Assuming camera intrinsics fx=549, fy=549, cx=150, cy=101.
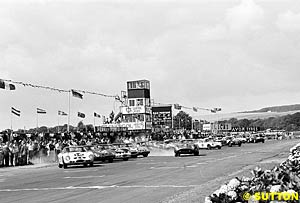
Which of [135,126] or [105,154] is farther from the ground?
[135,126]

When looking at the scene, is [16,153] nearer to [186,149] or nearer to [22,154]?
[22,154]

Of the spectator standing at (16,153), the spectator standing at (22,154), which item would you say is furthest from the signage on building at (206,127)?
the spectator standing at (16,153)

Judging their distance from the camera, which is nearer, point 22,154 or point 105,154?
point 22,154

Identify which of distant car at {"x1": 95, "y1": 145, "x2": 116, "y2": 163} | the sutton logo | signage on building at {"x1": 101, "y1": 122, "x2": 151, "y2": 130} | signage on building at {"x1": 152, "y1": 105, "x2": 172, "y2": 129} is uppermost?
signage on building at {"x1": 152, "y1": 105, "x2": 172, "y2": 129}

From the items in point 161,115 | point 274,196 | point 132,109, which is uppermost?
point 132,109

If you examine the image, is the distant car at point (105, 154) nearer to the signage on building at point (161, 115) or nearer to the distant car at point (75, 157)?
the distant car at point (75, 157)

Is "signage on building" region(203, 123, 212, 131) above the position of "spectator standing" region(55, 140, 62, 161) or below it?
above

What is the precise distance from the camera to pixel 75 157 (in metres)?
30.5

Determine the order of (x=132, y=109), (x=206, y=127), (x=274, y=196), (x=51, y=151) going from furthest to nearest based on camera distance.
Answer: (x=206, y=127) → (x=132, y=109) → (x=51, y=151) → (x=274, y=196)

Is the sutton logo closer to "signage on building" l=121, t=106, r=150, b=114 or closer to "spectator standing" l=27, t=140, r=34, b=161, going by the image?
"spectator standing" l=27, t=140, r=34, b=161

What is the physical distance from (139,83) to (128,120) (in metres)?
5.37

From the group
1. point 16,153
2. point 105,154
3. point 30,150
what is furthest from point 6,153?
point 105,154

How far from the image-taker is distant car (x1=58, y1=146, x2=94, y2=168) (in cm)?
3044

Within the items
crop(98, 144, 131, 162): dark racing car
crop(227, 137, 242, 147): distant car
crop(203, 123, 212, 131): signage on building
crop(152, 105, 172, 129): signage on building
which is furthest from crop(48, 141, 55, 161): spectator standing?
crop(203, 123, 212, 131): signage on building
